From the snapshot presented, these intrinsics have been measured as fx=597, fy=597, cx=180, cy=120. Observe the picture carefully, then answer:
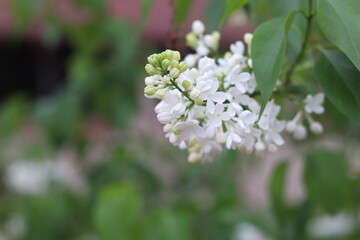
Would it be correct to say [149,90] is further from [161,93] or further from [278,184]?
[278,184]

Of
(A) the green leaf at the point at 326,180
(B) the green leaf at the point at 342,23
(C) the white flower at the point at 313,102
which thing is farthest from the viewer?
(A) the green leaf at the point at 326,180

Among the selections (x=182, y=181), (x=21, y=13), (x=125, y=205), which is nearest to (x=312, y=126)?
(x=125, y=205)

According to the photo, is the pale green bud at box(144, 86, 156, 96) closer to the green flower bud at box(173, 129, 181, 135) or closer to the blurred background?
the green flower bud at box(173, 129, 181, 135)

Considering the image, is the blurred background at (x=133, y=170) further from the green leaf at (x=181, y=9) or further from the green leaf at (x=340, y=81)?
the green leaf at (x=340, y=81)

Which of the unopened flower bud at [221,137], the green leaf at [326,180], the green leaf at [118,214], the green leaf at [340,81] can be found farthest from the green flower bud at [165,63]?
the green leaf at [118,214]

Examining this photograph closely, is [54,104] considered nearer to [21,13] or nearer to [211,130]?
[21,13]

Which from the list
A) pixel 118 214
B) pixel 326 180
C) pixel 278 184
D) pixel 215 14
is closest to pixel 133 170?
pixel 118 214
